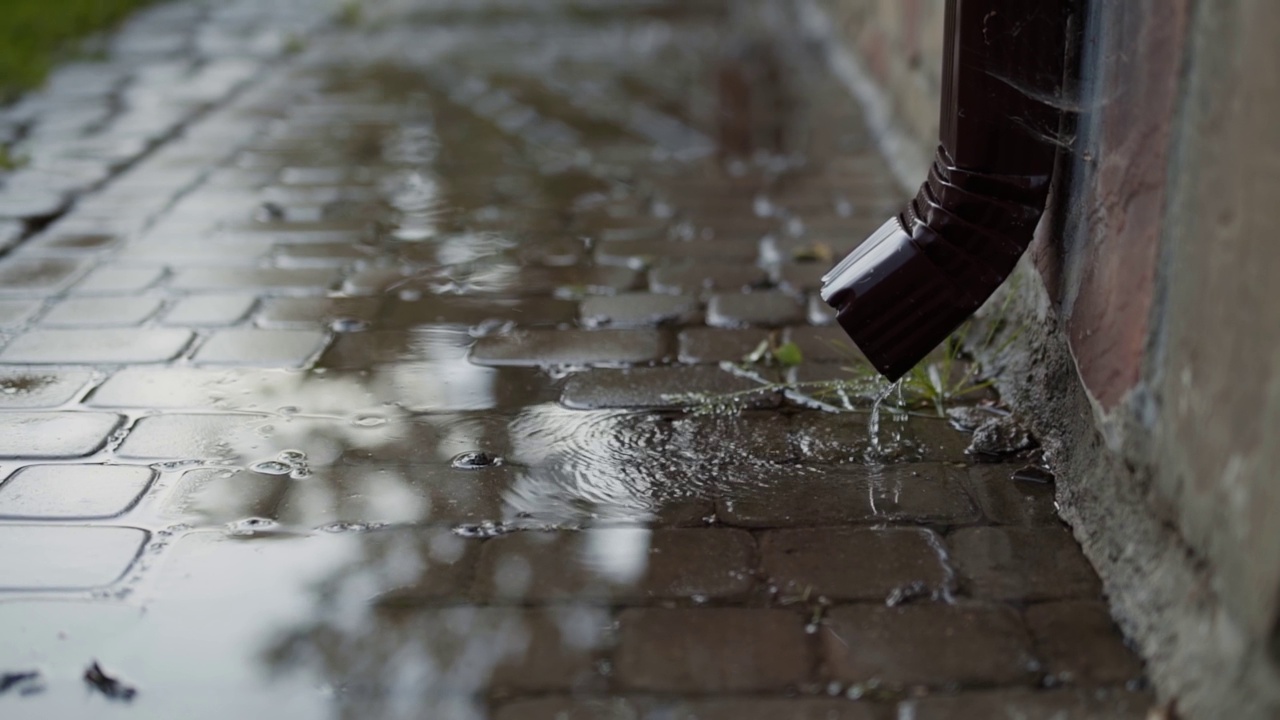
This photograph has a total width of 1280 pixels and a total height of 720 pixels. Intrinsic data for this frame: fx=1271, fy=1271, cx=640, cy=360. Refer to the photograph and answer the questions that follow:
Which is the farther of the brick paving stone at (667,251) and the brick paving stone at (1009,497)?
the brick paving stone at (667,251)

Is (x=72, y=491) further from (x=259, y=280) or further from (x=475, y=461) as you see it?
(x=259, y=280)

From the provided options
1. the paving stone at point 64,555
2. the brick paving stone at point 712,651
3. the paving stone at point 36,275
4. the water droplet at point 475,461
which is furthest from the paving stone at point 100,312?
the brick paving stone at point 712,651

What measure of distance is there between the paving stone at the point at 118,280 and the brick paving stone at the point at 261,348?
0.49 meters

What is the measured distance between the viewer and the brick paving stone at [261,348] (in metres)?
3.20

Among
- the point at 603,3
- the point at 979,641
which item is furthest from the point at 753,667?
the point at 603,3

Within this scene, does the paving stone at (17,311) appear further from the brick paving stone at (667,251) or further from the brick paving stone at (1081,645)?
the brick paving stone at (1081,645)

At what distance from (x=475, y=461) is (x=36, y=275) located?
188 cm

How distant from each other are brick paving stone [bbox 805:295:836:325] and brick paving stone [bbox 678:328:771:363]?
6.8 inches

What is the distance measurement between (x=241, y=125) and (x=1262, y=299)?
16.0ft

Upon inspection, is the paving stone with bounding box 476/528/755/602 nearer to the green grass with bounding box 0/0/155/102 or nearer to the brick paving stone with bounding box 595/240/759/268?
the brick paving stone with bounding box 595/240/759/268

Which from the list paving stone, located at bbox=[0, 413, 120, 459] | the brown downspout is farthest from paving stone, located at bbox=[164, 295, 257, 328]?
the brown downspout

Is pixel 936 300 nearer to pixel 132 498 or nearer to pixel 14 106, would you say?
pixel 132 498

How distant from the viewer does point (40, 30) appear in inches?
284

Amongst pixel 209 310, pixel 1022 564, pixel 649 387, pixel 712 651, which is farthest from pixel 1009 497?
pixel 209 310
